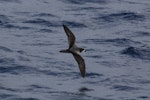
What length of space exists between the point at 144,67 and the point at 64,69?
9.82 feet

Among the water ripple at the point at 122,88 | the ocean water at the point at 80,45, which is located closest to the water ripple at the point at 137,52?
the ocean water at the point at 80,45

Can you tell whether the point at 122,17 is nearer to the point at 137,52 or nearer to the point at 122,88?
the point at 137,52

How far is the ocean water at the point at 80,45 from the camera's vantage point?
24.4 metres

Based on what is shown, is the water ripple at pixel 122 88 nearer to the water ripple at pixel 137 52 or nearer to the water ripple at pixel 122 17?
the water ripple at pixel 137 52

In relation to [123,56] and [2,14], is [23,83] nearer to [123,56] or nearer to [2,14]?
[123,56]

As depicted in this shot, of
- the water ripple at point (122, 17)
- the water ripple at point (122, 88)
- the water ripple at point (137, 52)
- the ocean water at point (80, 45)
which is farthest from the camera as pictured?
the water ripple at point (122, 17)

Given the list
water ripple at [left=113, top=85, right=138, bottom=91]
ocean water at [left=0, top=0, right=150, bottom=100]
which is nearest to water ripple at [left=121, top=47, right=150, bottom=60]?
ocean water at [left=0, top=0, right=150, bottom=100]

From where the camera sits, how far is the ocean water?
2438 cm

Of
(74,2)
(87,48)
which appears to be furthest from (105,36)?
(74,2)

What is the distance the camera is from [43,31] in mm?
30531

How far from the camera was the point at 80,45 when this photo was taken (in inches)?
1142

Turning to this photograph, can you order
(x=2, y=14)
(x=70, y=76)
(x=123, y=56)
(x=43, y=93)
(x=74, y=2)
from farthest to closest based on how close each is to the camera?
(x=74, y=2) → (x=2, y=14) → (x=123, y=56) → (x=70, y=76) → (x=43, y=93)

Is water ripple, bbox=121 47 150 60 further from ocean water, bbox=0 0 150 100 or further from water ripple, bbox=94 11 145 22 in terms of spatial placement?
water ripple, bbox=94 11 145 22

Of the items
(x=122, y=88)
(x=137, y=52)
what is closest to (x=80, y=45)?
(x=137, y=52)
